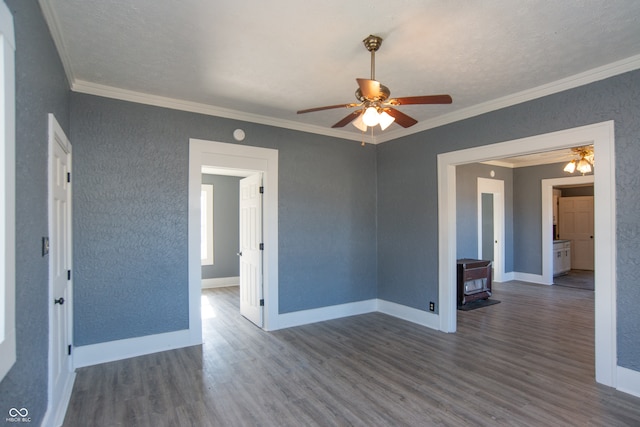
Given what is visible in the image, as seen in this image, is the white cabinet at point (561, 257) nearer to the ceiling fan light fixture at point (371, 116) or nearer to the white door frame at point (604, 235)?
the white door frame at point (604, 235)

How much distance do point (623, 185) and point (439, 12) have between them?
2149 millimetres

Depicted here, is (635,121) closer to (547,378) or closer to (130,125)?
(547,378)

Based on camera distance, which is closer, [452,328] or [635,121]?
[635,121]

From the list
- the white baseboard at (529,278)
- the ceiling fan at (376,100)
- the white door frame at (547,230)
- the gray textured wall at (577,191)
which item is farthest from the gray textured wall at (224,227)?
the gray textured wall at (577,191)

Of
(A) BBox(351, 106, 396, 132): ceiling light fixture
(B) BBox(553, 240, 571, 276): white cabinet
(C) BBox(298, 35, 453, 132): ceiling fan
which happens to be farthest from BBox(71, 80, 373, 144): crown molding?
(B) BBox(553, 240, 571, 276): white cabinet

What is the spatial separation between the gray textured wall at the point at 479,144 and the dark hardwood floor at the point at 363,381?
25.4 inches

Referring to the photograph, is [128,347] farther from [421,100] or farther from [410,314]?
[421,100]

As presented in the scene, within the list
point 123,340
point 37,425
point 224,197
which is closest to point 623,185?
point 37,425

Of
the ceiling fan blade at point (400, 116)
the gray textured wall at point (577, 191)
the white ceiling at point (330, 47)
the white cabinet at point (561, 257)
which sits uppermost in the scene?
the white ceiling at point (330, 47)

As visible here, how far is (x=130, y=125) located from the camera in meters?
3.51

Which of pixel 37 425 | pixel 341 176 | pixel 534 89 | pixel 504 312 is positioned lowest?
pixel 504 312

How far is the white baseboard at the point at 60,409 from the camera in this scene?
213 centimetres

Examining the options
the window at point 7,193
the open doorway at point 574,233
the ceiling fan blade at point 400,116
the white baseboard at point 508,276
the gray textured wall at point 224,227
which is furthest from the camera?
the open doorway at point 574,233

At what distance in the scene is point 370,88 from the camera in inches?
85.7
